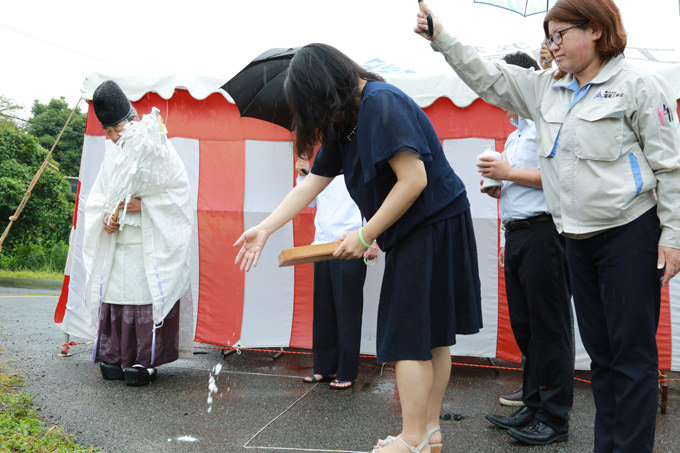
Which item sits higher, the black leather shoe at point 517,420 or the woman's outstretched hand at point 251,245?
the woman's outstretched hand at point 251,245

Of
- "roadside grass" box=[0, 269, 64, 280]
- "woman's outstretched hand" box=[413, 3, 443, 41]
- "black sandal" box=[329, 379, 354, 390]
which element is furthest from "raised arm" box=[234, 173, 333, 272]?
"roadside grass" box=[0, 269, 64, 280]

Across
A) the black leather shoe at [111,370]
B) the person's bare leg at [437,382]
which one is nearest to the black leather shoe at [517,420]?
the person's bare leg at [437,382]

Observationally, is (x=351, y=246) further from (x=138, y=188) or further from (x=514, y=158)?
(x=138, y=188)

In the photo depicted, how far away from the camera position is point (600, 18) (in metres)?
1.93

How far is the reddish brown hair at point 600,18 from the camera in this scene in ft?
6.33

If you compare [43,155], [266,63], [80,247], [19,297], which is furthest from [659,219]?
[43,155]

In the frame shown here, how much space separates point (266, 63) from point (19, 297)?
23.7ft

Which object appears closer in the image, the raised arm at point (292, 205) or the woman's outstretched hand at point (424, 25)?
the woman's outstretched hand at point (424, 25)

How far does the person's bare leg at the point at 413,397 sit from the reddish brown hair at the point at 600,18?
1.28 metres

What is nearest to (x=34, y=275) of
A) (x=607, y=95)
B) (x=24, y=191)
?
(x=24, y=191)

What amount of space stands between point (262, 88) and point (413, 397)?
9.27 ft

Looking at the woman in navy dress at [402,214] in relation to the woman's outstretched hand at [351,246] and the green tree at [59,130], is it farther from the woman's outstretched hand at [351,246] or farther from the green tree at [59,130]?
the green tree at [59,130]

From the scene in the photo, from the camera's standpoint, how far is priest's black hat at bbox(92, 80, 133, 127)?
12.3 ft

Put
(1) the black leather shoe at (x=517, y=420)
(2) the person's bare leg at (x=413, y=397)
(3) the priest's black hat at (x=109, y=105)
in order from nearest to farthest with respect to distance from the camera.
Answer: (2) the person's bare leg at (x=413, y=397)
(1) the black leather shoe at (x=517, y=420)
(3) the priest's black hat at (x=109, y=105)
